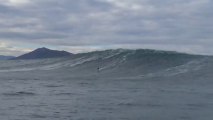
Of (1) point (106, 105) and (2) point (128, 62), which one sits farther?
(2) point (128, 62)

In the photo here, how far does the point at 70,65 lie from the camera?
34344 millimetres

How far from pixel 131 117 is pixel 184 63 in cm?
2151

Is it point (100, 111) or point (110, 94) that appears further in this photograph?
point (110, 94)

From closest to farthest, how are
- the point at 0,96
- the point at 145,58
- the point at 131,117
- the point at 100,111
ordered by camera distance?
the point at 131,117 → the point at 100,111 → the point at 0,96 → the point at 145,58

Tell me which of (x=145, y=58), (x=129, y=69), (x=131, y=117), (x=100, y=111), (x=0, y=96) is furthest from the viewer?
(x=145, y=58)

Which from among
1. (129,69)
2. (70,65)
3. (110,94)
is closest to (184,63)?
(129,69)

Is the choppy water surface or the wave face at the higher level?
the wave face

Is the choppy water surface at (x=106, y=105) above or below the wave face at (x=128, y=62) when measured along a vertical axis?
below

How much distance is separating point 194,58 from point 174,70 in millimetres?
7075

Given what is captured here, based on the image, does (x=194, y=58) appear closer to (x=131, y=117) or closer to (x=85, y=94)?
(x=85, y=94)

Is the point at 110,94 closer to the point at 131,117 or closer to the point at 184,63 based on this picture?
the point at 131,117

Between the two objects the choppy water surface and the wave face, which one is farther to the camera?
the wave face

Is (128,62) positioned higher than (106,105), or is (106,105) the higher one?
(128,62)

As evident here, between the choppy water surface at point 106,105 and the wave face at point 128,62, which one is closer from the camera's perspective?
the choppy water surface at point 106,105
